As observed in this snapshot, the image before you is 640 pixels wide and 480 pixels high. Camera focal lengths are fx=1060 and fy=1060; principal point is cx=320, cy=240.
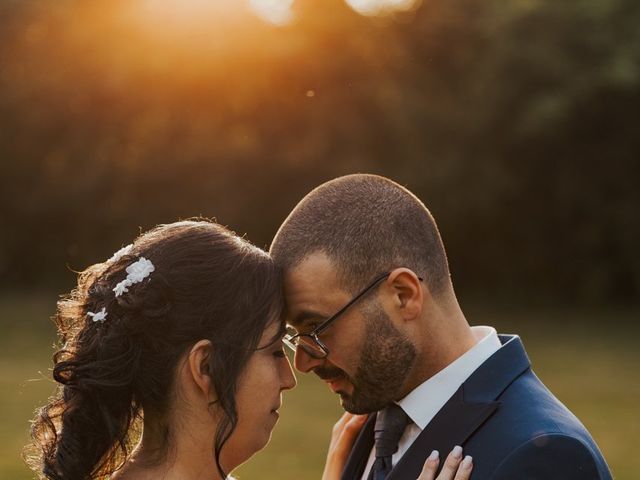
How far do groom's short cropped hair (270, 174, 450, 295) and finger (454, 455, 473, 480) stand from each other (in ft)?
2.29

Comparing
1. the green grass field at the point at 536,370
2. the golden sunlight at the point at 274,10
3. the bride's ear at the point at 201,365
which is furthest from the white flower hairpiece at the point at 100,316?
the golden sunlight at the point at 274,10

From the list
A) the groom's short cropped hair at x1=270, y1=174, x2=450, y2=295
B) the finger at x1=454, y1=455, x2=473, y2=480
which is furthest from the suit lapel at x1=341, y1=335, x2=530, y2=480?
the groom's short cropped hair at x1=270, y1=174, x2=450, y2=295

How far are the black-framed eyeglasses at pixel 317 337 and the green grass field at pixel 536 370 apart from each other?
397 centimetres

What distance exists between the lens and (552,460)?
3.12 meters

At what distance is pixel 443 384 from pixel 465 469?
0.46 m

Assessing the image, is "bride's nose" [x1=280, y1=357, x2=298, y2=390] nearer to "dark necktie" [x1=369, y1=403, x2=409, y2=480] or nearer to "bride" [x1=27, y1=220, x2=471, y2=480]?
"bride" [x1=27, y1=220, x2=471, y2=480]

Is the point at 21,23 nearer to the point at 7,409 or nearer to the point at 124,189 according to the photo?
the point at 124,189

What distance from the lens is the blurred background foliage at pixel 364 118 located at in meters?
27.0

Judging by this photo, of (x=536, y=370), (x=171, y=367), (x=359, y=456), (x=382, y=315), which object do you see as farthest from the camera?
(x=536, y=370)

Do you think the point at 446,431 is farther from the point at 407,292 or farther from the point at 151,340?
the point at 151,340

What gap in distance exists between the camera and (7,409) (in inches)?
564

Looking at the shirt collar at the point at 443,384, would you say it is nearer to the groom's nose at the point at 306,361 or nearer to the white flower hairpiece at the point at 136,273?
the groom's nose at the point at 306,361

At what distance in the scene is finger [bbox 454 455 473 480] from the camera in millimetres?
3260

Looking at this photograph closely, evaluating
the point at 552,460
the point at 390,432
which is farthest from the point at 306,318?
the point at 552,460
